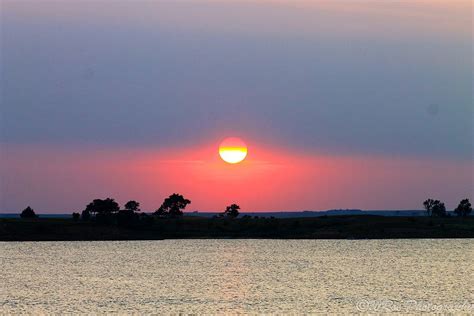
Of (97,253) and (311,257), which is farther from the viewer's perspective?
(97,253)

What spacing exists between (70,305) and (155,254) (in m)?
91.5

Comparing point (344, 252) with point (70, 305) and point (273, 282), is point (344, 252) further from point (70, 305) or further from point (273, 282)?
point (70, 305)

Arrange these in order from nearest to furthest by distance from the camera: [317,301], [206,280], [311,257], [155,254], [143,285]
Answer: [317,301]
[143,285]
[206,280]
[311,257]
[155,254]

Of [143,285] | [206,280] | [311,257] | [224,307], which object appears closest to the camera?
[224,307]

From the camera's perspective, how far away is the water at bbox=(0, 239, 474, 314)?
78.6m

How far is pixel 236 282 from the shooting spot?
104 meters

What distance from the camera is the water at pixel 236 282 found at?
78.6m

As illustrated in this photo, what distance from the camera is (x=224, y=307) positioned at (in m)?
76.6

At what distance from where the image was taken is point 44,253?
17925 centimetres

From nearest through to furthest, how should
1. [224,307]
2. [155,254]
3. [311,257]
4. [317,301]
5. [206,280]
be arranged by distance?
[224,307] < [317,301] < [206,280] < [311,257] < [155,254]

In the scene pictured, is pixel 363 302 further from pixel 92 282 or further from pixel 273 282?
pixel 92 282

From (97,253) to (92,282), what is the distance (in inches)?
2833

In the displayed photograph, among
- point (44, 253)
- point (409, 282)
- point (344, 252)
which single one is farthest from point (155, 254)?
point (409, 282)

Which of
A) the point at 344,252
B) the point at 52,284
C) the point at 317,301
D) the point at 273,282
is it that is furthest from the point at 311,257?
the point at 317,301
